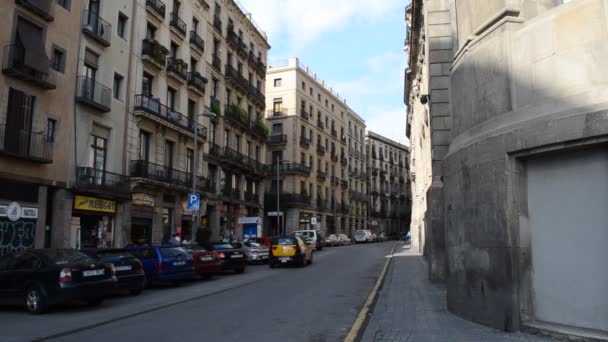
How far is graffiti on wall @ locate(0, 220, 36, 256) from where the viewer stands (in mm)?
18125

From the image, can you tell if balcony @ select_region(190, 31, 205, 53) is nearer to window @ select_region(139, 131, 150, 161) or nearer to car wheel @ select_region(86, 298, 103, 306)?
window @ select_region(139, 131, 150, 161)

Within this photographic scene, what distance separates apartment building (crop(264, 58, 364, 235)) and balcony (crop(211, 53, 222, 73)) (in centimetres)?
1496

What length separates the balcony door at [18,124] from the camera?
1834 centimetres

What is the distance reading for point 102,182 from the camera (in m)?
23.4

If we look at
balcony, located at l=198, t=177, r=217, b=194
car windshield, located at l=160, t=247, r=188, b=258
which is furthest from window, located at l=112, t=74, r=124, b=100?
car windshield, located at l=160, t=247, r=188, b=258

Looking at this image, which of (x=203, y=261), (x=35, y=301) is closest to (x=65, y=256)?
(x=35, y=301)

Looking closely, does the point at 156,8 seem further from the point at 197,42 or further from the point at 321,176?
the point at 321,176

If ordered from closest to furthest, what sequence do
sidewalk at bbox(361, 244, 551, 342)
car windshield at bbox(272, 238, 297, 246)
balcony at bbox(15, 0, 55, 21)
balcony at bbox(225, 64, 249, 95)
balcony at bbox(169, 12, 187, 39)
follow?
sidewalk at bbox(361, 244, 551, 342), balcony at bbox(15, 0, 55, 21), car windshield at bbox(272, 238, 297, 246), balcony at bbox(169, 12, 187, 39), balcony at bbox(225, 64, 249, 95)

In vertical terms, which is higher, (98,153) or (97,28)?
(97,28)

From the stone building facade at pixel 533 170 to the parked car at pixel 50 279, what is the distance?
7654 millimetres

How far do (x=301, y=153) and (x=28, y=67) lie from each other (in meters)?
39.9

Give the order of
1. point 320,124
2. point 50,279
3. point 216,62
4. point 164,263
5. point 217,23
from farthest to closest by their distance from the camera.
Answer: point 320,124 < point 217,23 < point 216,62 < point 164,263 < point 50,279

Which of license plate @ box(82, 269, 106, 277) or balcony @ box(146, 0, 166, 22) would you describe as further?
balcony @ box(146, 0, 166, 22)

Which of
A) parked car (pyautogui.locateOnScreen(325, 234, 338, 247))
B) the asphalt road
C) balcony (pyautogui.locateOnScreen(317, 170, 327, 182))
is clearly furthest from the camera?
balcony (pyautogui.locateOnScreen(317, 170, 327, 182))
